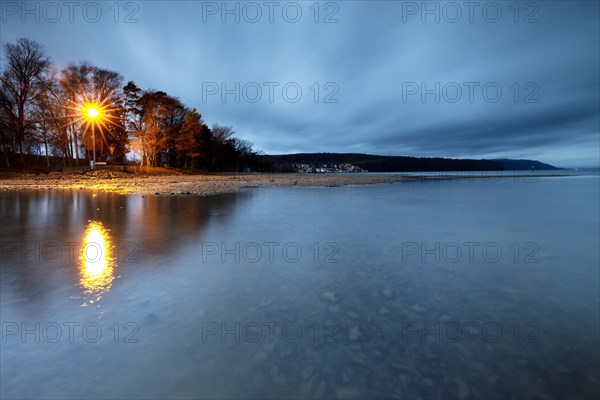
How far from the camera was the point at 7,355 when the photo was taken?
2.57m

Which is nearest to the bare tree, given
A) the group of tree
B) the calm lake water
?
the group of tree

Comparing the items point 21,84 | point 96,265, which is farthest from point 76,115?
point 96,265

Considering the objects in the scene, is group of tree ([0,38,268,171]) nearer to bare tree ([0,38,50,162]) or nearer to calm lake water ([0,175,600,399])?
bare tree ([0,38,50,162])

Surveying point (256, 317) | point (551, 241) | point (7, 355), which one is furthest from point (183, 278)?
point (551, 241)

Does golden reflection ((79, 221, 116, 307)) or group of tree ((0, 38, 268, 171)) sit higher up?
group of tree ((0, 38, 268, 171))

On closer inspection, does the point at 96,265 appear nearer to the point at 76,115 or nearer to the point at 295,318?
the point at 295,318

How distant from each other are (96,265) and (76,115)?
42073 millimetres

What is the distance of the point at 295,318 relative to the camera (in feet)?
10.9

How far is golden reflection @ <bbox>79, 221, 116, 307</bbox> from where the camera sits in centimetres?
397

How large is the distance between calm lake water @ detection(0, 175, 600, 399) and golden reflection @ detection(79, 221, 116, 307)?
4 cm

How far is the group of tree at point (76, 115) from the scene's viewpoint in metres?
35.0

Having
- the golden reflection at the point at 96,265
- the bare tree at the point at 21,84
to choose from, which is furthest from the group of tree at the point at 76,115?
the golden reflection at the point at 96,265

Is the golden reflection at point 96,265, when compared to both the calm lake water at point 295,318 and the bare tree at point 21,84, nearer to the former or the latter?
the calm lake water at point 295,318

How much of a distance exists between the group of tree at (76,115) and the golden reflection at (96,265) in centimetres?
3109
